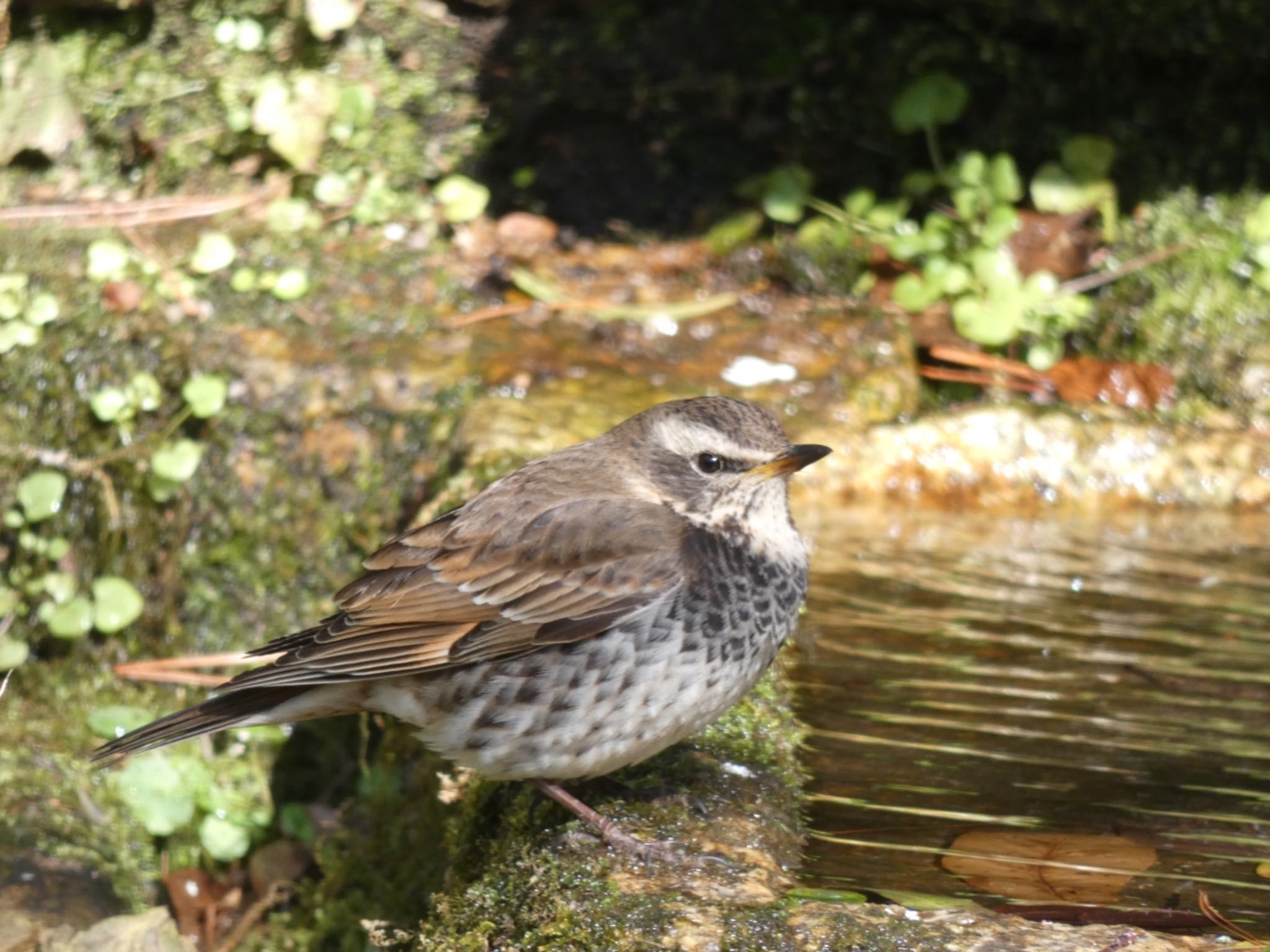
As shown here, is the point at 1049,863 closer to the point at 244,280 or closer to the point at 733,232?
the point at 244,280

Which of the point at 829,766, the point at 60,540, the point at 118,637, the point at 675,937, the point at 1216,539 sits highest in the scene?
the point at 675,937

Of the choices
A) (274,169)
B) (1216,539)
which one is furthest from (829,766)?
(274,169)

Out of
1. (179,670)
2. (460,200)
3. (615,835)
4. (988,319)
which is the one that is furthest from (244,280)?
(615,835)

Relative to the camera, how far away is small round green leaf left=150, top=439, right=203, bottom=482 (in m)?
5.60

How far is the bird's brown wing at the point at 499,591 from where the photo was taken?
12.3ft

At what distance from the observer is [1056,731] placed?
428 cm

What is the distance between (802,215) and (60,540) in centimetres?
365

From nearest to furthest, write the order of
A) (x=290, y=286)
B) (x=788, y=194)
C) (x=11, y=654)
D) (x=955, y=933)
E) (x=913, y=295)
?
(x=955, y=933), (x=11, y=654), (x=290, y=286), (x=913, y=295), (x=788, y=194)

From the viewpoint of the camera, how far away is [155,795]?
5359 mm

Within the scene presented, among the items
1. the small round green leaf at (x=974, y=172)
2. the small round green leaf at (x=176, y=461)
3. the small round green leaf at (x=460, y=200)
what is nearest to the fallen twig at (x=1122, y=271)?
the small round green leaf at (x=974, y=172)

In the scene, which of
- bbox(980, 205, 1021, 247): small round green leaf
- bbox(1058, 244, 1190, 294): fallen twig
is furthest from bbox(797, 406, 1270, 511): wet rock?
bbox(980, 205, 1021, 247): small round green leaf

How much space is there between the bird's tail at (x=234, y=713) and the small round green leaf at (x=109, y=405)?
1.97 meters

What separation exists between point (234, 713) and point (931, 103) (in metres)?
4.66

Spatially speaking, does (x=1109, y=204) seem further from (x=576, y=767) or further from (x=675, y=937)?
(x=675, y=937)
